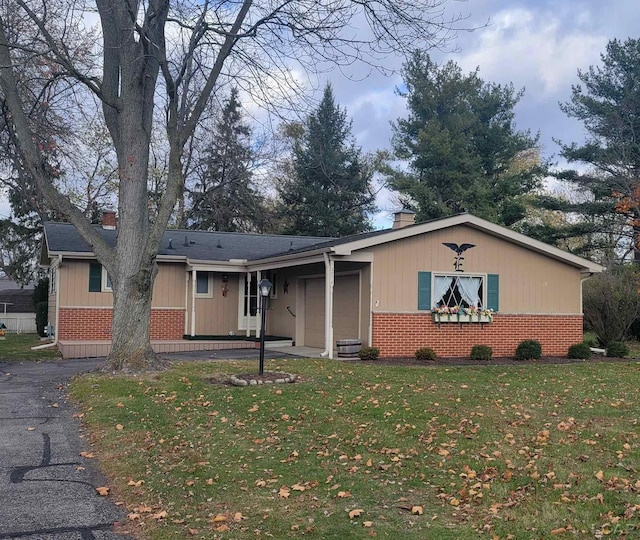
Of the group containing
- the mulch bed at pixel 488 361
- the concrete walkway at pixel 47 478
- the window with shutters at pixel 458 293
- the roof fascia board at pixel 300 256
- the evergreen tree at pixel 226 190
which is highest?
the evergreen tree at pixel 226 190

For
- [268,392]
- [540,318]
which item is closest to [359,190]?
[540,318]

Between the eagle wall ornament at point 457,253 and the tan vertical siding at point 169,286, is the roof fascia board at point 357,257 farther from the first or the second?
the tan vertical siding at point 169,286

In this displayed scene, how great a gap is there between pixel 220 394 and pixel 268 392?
0.68 metres

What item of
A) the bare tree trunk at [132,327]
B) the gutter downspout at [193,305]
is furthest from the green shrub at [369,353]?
the gutter downspout at [193,305]

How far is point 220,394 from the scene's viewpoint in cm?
914

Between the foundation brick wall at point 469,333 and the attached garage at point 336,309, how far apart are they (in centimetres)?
88

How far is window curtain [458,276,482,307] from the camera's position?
1538 cm

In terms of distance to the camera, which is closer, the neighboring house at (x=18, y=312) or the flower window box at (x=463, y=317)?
the flower window box at (x=463, y=317)

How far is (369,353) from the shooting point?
13883 millimetres

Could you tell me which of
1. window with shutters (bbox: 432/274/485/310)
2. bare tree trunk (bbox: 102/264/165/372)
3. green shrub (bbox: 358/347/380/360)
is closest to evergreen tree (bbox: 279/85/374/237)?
window with shutters (bbox: 432/274/485/310)

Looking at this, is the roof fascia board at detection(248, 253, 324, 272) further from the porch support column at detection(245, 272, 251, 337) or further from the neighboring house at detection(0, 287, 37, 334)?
the neighboring house at detection(0, 287, 37, 334)

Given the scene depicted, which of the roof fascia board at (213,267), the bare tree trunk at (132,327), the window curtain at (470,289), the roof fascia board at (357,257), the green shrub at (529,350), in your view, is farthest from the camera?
the roof fascia board at (213,267)

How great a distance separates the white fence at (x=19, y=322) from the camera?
28.7 meters

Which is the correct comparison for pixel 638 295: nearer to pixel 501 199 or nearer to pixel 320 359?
pixel 320 359
